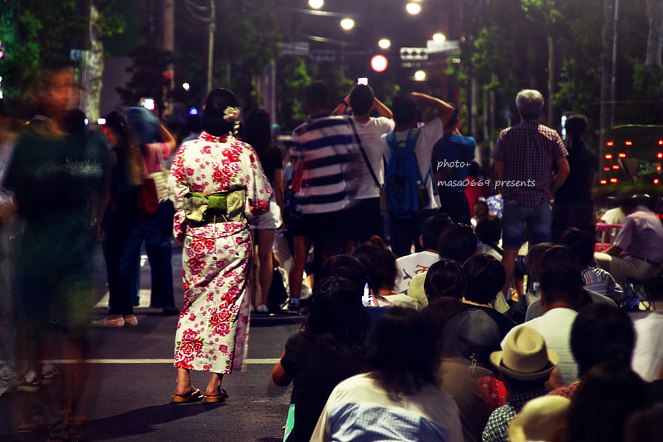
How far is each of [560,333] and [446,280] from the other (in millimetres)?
965

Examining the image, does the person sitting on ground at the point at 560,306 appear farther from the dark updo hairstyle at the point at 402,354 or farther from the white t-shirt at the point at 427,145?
the white t-shirt at the point at 427,145

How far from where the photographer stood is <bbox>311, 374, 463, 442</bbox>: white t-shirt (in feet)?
8.80

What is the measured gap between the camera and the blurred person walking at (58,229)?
177 inches

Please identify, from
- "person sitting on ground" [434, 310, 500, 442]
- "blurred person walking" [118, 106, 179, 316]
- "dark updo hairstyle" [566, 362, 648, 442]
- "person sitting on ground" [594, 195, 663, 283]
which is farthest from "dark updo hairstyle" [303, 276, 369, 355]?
"blurred person walking" [118, 106, 179, 316]

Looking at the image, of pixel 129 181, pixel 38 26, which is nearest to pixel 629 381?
pixel 129 181

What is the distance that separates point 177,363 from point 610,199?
6.85m

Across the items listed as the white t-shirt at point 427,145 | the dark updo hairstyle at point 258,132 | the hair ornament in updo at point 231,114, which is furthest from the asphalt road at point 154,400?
the white t-shirt at point 427,145

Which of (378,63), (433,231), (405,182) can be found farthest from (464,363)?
(378,63)

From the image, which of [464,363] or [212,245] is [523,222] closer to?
[212,245]

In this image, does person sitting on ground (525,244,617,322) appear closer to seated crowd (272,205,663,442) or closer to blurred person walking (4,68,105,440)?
seated crowd (272,205,663,442)

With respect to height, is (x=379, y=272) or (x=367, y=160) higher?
(x=367, y=160)

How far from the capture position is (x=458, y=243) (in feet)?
18.5

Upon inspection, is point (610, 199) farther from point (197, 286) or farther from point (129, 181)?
point (197, 286)

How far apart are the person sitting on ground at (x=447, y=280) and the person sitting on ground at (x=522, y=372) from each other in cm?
136
